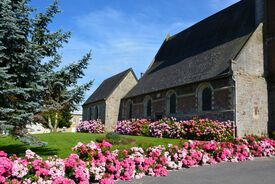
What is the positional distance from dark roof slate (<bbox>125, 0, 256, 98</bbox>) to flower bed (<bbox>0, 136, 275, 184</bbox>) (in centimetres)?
903

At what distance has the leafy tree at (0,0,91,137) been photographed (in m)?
8.66

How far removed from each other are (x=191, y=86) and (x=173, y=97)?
2.57 meters

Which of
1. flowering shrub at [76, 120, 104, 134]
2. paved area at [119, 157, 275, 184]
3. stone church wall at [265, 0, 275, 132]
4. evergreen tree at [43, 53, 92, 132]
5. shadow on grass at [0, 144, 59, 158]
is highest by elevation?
stone church wall at [265, 0, 275, 132]

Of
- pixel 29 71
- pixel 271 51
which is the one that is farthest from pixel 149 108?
pixel 29 71

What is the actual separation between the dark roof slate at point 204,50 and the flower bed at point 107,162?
29.6ft

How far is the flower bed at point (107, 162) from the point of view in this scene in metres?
6.87

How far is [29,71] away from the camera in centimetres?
916

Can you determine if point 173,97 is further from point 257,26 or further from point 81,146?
point 81,146

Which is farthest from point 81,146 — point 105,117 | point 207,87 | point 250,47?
point 105,117

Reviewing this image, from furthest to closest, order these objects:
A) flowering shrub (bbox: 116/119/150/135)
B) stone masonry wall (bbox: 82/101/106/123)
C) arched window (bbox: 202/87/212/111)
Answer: stone masonry wall (bbox: 82/101/106/123)
flowering shrub (bbox: 116/119/150/135)
arched window (bbox: 202/87/212/111)

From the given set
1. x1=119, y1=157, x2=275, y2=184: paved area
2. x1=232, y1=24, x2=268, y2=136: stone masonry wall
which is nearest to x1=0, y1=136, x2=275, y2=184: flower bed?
x1=119, y1=157, x2=275, y2=184: paved area

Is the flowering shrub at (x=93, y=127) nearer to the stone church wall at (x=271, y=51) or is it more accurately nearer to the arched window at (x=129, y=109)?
the arched window at (x=129, y=109)

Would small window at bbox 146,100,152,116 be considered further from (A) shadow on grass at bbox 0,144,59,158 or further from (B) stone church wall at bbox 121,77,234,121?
(A) shadow on grass at bbox 0,144,59,158

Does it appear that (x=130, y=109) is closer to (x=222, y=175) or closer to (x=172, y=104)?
(x=172, y=104)
